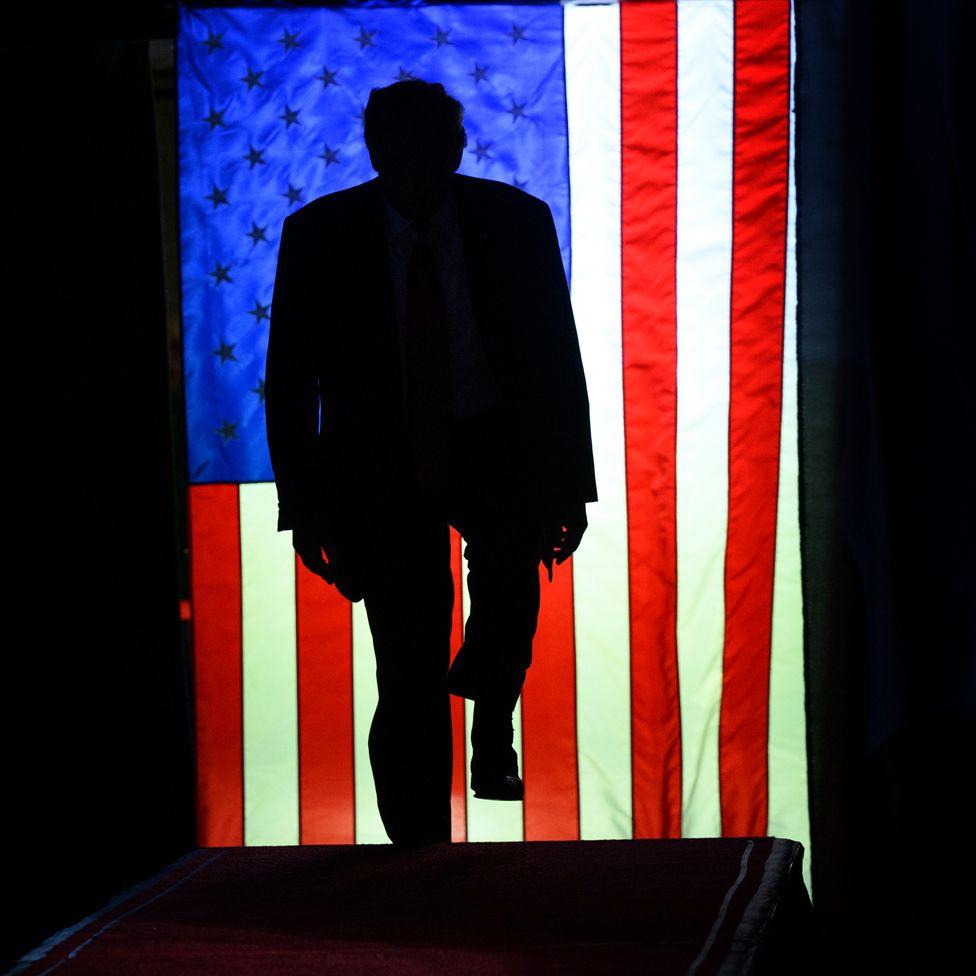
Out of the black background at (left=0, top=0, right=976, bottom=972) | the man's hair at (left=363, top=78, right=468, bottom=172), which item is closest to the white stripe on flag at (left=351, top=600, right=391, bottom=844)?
the black background at (left=0, top=0, right=976, bottom=972)

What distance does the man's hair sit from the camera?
6.73 feet

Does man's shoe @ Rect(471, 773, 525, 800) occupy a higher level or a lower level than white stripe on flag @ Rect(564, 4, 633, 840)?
lower

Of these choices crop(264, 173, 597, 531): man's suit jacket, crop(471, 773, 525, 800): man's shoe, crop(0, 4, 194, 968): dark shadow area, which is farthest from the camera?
crop(0, 4, 194, 968): dark shadow area

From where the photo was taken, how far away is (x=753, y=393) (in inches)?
101

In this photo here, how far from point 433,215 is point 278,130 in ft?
2.09

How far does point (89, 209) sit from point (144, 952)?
1.57 metres

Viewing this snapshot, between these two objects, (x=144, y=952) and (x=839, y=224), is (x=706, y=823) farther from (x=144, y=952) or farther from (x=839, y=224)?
(x=144, y=952)

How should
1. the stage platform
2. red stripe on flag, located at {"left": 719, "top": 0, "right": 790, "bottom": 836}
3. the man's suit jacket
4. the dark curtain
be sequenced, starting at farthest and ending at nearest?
red stripe on flag, located at {"left": 719, "top": 0, "right": 790, "bottom": 836} < the dark curtain < the man's suit jacket < the stage platform

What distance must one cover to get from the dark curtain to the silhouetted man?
0.55 m

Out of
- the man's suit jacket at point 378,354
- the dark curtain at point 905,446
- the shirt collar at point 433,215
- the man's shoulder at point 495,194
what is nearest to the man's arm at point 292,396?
the man's suit jacket at point 378,354

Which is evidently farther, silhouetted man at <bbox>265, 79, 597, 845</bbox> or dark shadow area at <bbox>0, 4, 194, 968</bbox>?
dark shadow area at <bbox>0, 4, 194, 968</bbox>

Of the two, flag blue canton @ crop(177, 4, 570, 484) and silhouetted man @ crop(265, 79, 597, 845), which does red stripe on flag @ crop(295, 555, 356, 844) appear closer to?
flag blue canton @ crop(177, 4, 570, 484)

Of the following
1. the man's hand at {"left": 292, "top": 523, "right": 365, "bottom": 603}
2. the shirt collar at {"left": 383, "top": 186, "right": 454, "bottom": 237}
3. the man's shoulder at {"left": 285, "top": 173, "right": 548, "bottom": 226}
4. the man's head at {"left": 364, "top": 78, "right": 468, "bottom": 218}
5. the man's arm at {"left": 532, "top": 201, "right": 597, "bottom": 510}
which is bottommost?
the man's hand at {"left": 292, "top": 523, "right": 365, "bottom": 603}

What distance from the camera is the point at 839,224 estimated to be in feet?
7.80
